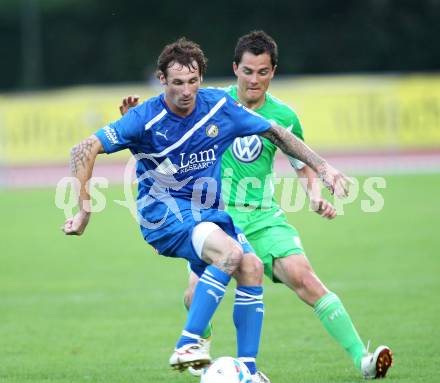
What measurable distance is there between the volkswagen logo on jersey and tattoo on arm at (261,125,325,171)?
2.04 ft

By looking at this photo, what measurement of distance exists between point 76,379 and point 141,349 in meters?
1.33

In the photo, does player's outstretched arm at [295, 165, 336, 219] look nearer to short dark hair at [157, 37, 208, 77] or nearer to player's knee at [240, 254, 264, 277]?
player's knee at [240, 254, 264, 277]

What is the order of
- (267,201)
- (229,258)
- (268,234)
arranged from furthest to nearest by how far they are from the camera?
1. (267,201)
2. (268,234)
3. (229,258)

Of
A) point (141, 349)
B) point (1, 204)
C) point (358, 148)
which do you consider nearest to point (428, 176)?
point (358, 148)

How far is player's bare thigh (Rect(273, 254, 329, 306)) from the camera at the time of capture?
6969 millimetres

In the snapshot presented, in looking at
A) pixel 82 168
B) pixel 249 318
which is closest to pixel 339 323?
pixel 249 318

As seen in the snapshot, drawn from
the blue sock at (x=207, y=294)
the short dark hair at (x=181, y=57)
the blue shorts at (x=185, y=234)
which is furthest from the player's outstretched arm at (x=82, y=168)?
the blue sock at (x=207, y=294)

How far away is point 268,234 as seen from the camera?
7.20m

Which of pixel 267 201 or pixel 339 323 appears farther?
pixel 267 201

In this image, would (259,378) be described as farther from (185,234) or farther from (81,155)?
(81,155)

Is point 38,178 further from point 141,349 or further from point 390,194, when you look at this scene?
point 141,349

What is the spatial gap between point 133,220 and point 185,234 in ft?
40.6

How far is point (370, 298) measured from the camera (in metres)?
10.6

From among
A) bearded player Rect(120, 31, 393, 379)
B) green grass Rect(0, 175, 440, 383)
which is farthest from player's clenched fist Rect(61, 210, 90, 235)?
green grass Rect(0, 175, 440, 383)
